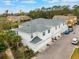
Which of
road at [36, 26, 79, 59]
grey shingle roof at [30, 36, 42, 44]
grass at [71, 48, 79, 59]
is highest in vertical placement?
grey shingle roof at [30, 36, 42, 44]

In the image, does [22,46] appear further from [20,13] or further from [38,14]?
[20,13]

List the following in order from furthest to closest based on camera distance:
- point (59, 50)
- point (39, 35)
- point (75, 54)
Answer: point (39, 35) < point (59, 50) < point (75, 54)

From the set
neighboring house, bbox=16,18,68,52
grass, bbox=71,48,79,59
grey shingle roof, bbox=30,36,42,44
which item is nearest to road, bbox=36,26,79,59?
grass, bbox=71,48,79,59

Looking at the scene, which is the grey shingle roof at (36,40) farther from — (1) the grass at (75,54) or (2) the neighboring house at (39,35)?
(1) the grass at (75,54)

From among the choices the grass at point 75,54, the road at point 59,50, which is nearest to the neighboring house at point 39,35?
the road at point 59,50

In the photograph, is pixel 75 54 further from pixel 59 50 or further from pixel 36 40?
pixel 36 40

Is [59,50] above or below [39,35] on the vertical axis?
below

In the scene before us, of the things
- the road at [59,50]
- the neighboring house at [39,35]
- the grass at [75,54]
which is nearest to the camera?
the grass at [75,54]

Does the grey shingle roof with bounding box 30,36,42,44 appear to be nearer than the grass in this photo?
No

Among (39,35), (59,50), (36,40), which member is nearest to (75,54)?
(59,50)

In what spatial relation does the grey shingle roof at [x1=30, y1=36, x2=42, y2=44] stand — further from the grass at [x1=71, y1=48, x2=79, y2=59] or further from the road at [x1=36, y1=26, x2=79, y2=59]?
the grass at [x1=71, y1=48, x2=79, y2=59]
